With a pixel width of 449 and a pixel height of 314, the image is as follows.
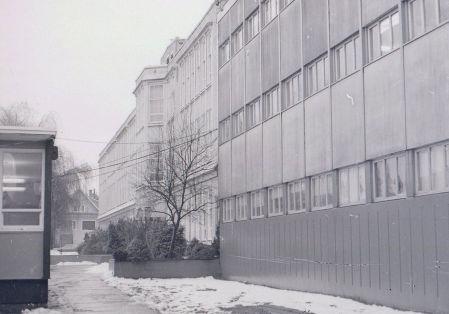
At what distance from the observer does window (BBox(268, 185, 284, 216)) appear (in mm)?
24688

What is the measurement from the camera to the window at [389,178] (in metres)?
16.4

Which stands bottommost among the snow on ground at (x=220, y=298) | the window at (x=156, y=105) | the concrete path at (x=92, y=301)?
the snow on ground at (x=220, y=298)

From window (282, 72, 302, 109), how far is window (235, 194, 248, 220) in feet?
20.1

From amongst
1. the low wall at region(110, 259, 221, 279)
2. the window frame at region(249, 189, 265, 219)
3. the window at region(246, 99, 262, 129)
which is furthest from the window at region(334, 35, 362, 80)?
the low wall at region(110, 259, 221, 279)

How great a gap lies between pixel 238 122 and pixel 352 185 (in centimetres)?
1184

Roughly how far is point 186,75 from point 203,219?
10.1 metres

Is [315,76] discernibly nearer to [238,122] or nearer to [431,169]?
[431,169]

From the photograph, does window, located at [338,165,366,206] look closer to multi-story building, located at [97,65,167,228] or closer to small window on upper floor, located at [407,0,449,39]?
small window on upper floor, located at [407,0,449,39]

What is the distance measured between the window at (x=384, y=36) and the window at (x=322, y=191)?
4.13 metres

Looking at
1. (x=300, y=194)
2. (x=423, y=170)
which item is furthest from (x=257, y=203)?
(x=423, y=170)

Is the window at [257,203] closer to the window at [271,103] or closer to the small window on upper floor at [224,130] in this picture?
the window at [271,103]

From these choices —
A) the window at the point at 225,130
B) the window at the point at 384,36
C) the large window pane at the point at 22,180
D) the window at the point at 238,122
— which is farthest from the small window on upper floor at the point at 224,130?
the large window pane at the point at 22,180

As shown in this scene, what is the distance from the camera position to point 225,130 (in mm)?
32219

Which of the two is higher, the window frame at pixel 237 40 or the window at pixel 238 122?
the window frame at pixel 237 40
